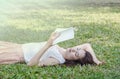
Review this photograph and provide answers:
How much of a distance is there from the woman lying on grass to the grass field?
19cm

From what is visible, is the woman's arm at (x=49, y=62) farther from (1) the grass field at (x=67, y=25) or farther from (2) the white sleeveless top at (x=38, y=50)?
(1) the grass field at (x=67, y=25)

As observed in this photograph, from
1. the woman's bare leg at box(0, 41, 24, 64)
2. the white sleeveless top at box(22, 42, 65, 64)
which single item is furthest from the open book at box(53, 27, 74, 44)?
the woman's bare leg at box(0, 41, 24, 64)

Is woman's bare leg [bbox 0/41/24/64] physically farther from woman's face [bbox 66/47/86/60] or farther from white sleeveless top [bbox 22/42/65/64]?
woman's face [bbox 66/47/86/60]

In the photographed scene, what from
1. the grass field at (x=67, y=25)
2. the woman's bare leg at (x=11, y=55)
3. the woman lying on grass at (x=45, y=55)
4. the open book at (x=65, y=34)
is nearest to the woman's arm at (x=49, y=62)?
the woman lying on grass at (x=45, y=55)

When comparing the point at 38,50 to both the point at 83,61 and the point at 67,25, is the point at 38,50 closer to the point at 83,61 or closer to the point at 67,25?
the point at 83,61

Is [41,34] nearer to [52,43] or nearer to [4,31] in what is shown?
[4,31]

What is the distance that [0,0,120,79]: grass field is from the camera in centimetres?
823

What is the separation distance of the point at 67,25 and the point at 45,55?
256 inches

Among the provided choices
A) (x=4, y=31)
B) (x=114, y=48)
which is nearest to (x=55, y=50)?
(x=114, y=48)

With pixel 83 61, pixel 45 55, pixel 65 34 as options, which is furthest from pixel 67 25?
pixel 65 34

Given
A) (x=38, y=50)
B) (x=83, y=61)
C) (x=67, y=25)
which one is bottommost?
(x=83, y=61)

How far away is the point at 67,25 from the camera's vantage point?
15.3m

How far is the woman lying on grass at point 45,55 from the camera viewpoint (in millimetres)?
8762

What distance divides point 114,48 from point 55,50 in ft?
8.38
